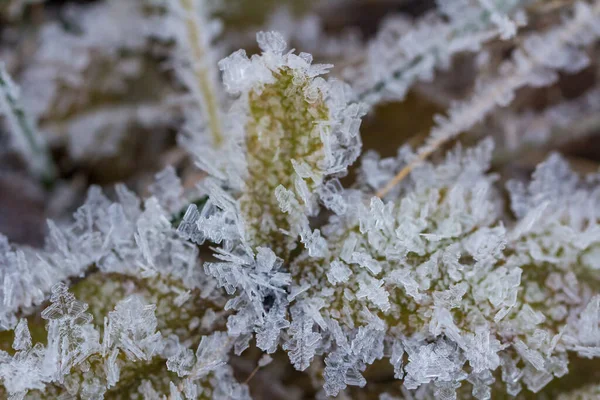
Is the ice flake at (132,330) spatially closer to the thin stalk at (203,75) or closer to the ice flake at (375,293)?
the ice flake at (375,293)

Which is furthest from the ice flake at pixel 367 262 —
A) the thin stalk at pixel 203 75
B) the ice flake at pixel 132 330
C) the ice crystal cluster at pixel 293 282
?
the thin stalk at pixel 203 75

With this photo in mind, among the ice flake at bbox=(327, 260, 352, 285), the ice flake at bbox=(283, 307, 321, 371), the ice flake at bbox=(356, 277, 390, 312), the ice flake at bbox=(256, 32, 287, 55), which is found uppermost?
the ice flake at bbox=(256, 32, 287, 55)

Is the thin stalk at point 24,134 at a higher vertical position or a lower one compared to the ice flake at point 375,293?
higher

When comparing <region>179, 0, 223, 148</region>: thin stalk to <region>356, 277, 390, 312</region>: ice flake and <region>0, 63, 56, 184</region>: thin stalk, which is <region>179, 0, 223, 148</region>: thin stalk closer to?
<region>0, 63, 56, 184</region>: thin stalk

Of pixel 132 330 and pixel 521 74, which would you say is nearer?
pixel 132 330

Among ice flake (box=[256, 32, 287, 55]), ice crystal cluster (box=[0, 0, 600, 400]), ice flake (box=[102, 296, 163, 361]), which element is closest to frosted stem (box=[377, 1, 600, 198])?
ice crystal cluster (box=[0, 0, 600, 400])

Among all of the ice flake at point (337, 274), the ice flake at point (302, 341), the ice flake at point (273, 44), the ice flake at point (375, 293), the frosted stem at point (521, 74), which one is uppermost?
the ice flake at point (273, 44)

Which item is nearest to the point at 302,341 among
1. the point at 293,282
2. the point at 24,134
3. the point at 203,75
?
the point at 293,282

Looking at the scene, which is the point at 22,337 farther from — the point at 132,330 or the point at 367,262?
the point at 367,262

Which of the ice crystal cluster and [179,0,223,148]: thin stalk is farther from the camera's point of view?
[179,0,223,148]: thin stalk

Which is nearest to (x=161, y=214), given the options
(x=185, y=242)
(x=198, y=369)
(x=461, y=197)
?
(x=185, y=242)
